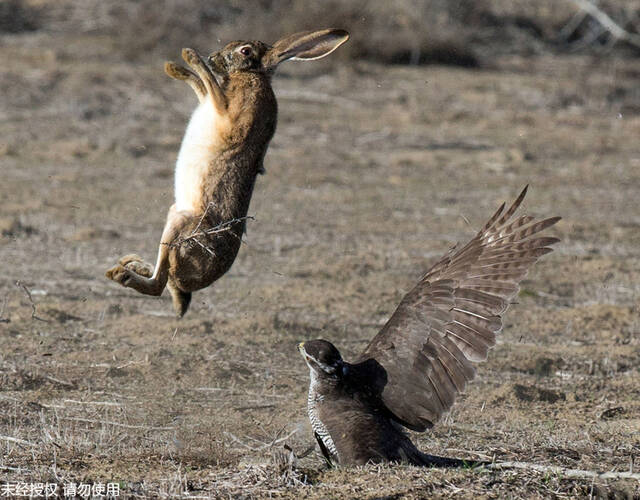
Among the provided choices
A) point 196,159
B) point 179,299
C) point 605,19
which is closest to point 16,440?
point 179,299

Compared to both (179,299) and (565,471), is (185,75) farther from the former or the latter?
(565,471)

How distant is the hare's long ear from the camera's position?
529cm

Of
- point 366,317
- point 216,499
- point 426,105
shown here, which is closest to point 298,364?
point 366,317

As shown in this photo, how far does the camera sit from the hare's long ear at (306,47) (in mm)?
5285

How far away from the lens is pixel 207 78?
5102 mm

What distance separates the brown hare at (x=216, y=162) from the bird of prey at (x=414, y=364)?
68 cm

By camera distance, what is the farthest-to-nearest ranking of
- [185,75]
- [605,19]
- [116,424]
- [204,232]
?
1. [605,19]
2. [116,424]
3. [185,75]
4. [204,232]

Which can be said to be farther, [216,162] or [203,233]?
[216,162]

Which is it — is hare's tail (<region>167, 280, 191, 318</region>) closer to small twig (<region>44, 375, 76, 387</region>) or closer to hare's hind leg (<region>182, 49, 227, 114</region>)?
hare's hind leg (<region>182, 49, 227, 114</region>)

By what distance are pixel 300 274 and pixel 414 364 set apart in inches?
157

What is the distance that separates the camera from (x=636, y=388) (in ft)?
23.2

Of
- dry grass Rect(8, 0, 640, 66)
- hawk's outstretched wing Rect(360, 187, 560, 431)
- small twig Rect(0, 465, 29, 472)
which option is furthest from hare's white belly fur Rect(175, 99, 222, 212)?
dry grass Rect(8, 0, 640, 66)

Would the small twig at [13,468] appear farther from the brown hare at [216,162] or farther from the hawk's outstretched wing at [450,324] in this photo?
the hawk's outstretched wing at [450,324]

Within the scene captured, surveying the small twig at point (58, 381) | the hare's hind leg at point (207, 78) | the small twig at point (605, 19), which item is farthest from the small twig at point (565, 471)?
the small twig at point (605, 19)
